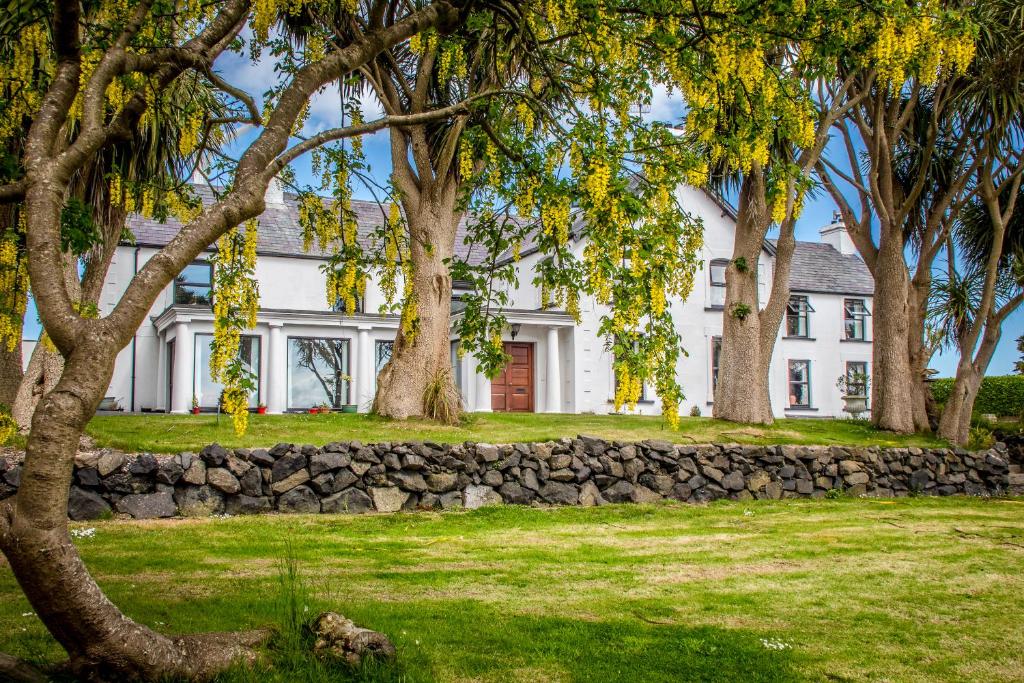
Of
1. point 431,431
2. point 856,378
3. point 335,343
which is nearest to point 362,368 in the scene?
point 335,343

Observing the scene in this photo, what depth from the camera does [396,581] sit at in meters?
6.96

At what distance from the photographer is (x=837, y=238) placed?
3086 centimetres

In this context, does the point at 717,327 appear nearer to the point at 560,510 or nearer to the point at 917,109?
the point at 917,109

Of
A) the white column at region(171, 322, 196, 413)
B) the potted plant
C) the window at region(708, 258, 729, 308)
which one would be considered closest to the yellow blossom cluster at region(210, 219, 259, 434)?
the white column at region(171, 322, 196, 413)

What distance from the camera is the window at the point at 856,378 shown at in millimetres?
25953

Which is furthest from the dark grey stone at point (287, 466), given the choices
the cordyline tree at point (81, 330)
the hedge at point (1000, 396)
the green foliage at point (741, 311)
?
the hedge at point (1000, 396)

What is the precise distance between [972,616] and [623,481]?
6.65 meters

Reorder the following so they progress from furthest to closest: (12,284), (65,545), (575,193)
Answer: (12,284) < (575,193) < (65,545)

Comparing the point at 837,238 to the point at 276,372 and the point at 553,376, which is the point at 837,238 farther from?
the point at 276,372

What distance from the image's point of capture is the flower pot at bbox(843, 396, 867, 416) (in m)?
23.4

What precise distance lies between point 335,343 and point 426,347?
8249 millimetres

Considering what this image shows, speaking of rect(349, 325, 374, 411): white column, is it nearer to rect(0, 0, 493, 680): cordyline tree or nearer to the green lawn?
the green lawn

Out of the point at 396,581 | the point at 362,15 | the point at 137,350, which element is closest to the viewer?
the point at 396,581

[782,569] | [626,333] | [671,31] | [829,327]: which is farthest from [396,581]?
[829,327]
